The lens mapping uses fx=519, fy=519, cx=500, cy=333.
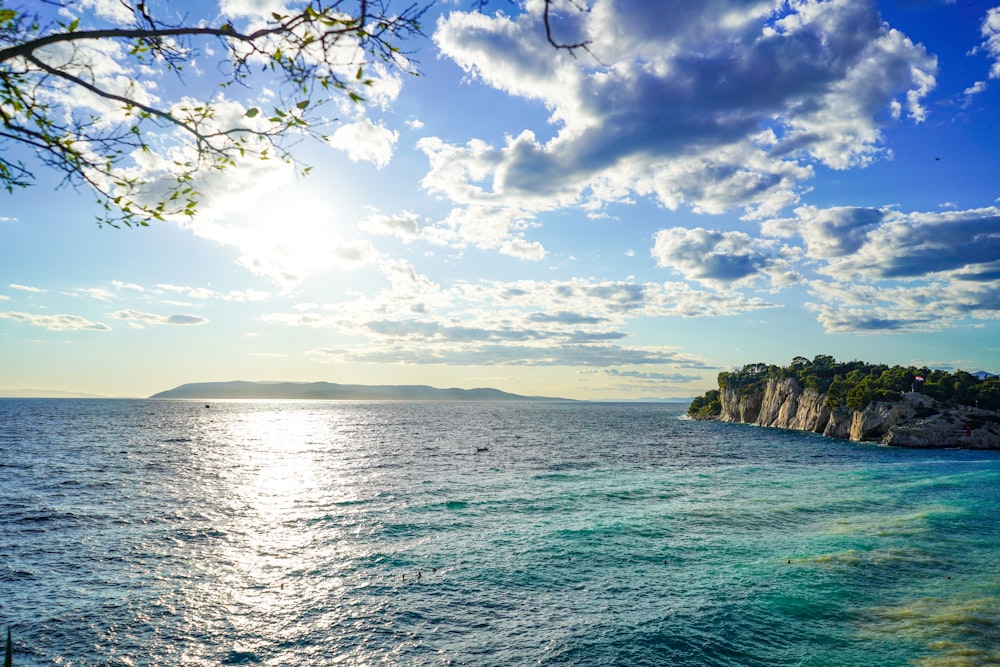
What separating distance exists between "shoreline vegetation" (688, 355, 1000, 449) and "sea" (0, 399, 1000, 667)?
54.5 metres

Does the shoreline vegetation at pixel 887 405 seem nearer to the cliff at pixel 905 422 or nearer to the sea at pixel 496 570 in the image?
the cliff at pixel 905 422

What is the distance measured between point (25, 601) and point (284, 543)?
11.3m

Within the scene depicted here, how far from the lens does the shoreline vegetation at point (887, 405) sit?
97.8 meters

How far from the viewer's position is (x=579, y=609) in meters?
20.9

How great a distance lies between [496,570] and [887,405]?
11726 cm

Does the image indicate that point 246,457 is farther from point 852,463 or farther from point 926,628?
point 852,463

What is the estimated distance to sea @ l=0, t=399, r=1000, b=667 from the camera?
18047mm

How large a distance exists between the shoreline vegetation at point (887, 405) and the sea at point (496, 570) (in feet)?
179

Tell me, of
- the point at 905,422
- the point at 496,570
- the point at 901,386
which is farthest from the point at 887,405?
the point at 496,570

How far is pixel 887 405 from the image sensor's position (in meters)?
109

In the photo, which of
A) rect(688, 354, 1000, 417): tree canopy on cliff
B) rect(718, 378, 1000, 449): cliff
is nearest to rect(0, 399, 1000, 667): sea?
rect(718, 378, 1000, 449): cliff

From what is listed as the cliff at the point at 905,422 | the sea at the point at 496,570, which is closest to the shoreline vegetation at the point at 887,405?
the cliff at the point at 905,422

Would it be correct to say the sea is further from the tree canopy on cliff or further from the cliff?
the tree canopy on cliff

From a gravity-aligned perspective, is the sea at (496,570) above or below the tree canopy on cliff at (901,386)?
below
